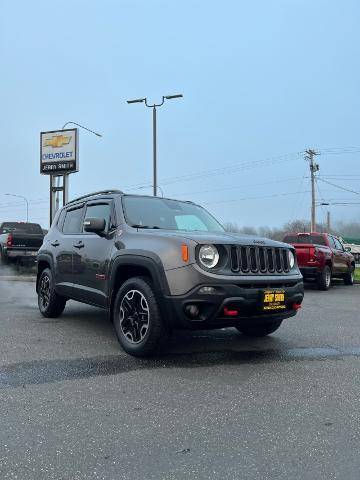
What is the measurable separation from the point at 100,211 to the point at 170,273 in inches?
81.0

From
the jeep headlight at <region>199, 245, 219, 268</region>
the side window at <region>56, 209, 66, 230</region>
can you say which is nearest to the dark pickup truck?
the side window at <region>56, 209, 66, 230</region>

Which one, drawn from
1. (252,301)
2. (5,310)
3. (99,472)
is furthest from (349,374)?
(5,310)

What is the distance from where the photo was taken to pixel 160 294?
17.0ft

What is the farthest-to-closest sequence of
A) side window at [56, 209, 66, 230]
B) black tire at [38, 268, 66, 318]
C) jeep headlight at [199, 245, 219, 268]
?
side window at [56, 209, 66, 230]
black tire at [38, 268, 66, 318]
jeep headlight at [199, 245, 219, 268]

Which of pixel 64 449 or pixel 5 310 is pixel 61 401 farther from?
pixel 5 310

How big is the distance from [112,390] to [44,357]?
1.46m

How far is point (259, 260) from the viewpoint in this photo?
18.1 feet

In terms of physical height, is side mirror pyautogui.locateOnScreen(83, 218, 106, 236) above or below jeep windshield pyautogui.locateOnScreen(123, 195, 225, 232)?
below

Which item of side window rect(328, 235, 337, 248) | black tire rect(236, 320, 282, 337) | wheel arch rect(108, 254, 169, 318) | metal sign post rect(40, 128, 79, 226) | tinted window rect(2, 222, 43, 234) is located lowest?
black tire rect(236, 320, 282, 337)

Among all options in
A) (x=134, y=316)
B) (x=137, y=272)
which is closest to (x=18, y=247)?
(x=137, y=272)

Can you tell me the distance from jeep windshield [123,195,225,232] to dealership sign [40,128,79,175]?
1864 cm

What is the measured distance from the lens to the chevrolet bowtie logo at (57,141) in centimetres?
2564

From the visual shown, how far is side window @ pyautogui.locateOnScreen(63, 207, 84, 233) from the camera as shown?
24.1 feet

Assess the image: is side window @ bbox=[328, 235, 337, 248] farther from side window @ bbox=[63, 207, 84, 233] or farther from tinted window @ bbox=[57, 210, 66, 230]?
side window @ bbox=[63, 207, 84, 233]
